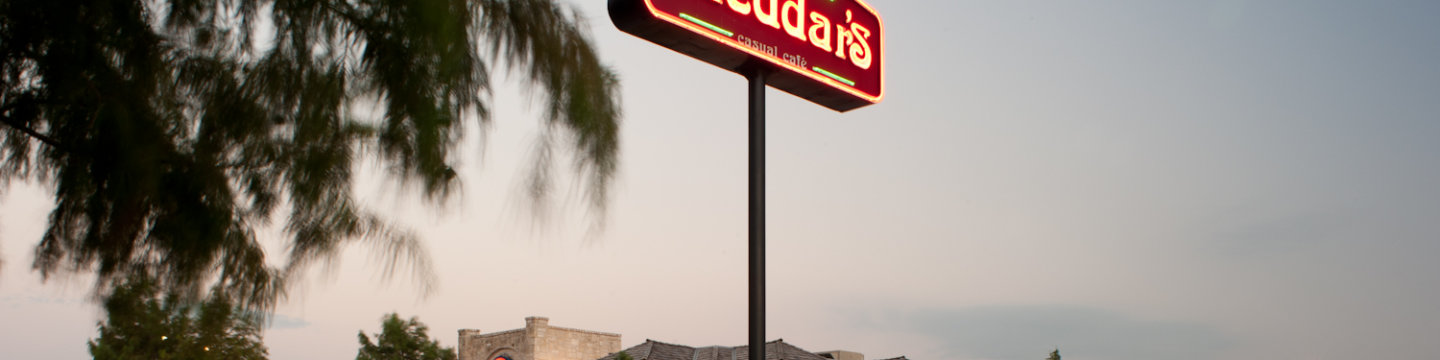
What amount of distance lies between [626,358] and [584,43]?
59.9 ft

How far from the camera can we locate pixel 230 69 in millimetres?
4277

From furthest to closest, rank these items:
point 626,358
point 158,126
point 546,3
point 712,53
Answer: point 626,358 < point 712,53 < point 546,3 < point 158,126

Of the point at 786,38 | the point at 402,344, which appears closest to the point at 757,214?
the point at 786,38

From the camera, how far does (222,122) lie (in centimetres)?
414

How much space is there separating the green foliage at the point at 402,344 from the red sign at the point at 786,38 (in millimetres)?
25925

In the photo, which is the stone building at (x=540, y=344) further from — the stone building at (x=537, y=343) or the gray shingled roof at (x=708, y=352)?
the gray shingled roof at (x=708, y=352)

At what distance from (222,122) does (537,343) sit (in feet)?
97.8

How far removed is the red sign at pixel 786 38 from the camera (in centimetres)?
506

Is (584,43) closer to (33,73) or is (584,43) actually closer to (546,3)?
(546,3)

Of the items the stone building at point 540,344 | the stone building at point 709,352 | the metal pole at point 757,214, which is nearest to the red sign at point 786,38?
the metal pole at point 757,214

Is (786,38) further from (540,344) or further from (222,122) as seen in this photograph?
(540,344)

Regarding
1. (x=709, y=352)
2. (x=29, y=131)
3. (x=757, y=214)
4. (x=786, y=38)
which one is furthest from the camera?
(x=709, y=352)

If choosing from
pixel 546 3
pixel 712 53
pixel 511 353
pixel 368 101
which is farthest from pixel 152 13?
pixel 511 353

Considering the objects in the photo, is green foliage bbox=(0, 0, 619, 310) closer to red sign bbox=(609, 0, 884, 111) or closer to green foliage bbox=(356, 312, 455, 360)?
red sign bbox=(609, 0, 884, 111)
